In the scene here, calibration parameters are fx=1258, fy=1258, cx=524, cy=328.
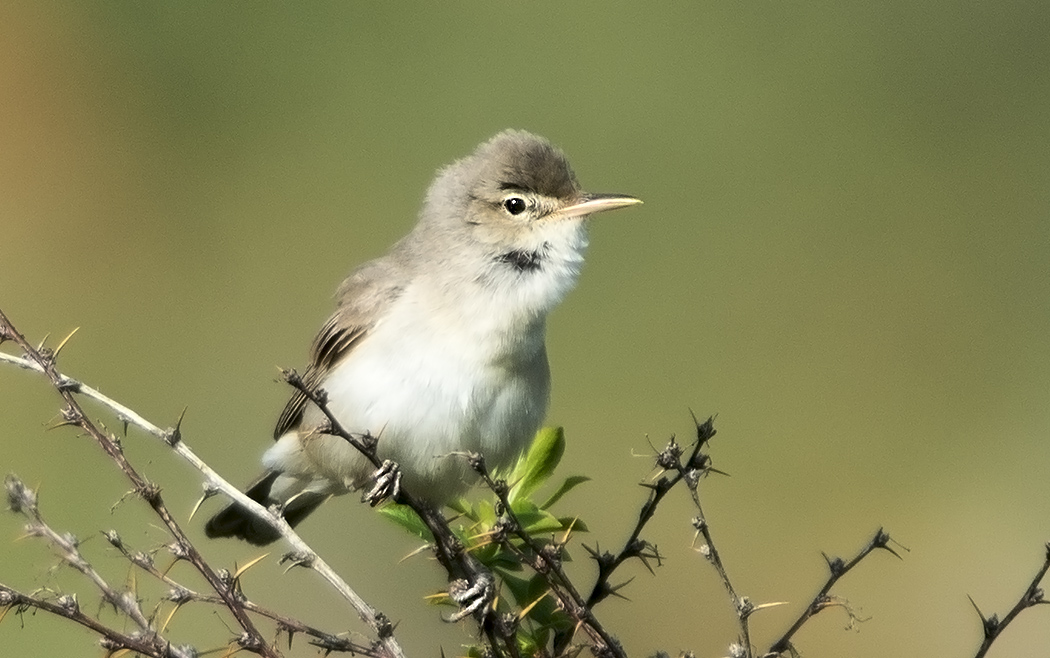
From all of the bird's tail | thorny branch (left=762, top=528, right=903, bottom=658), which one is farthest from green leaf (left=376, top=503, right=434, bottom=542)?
the bird's tail

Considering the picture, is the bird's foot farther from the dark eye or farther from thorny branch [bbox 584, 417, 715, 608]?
the dark eye

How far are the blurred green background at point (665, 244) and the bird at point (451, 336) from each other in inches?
66.2

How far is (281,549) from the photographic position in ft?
12.3

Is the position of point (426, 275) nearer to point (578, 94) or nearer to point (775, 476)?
point (775, 476)

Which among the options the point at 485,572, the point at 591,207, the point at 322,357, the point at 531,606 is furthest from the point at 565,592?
the point at 322,357

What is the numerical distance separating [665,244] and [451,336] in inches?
142

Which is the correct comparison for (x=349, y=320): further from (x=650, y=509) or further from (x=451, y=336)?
(x=650, y=509)

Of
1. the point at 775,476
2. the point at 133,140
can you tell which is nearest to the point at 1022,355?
the point at 775,476

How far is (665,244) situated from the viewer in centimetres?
644

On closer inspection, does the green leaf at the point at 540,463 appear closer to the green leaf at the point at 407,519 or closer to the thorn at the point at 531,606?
the green leaf at the point at 407,519

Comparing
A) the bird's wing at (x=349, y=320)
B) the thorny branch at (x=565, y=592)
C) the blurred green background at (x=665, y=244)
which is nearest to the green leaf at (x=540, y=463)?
the thorny branch at (x=565, y=592)

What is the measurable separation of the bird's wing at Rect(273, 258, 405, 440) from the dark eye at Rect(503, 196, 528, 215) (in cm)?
33

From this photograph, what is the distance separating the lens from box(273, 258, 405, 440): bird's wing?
3.23m

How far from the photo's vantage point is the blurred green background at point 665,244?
5453 millimetres
